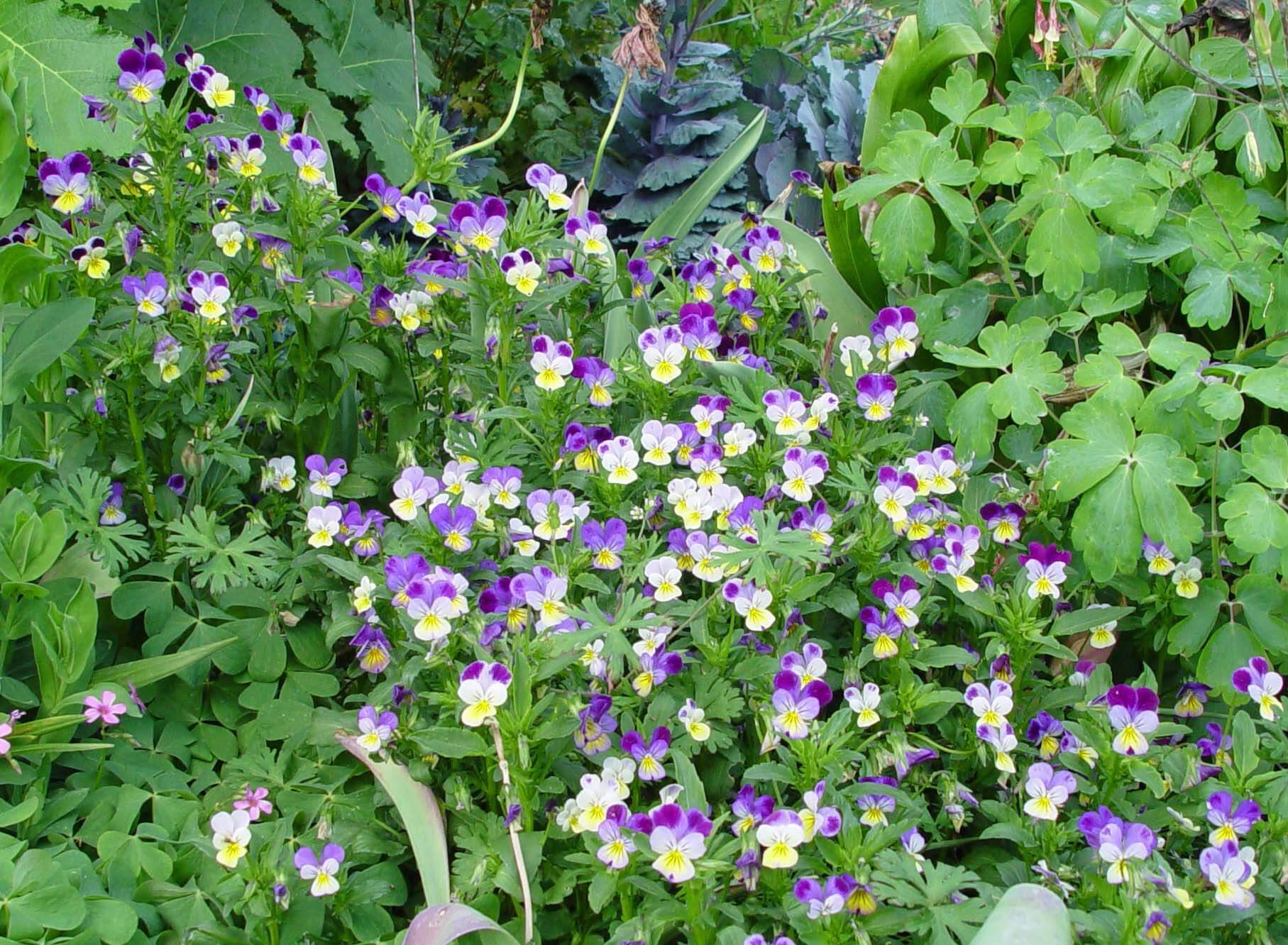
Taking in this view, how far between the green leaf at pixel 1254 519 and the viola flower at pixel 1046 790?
450mm

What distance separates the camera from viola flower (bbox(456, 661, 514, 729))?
49.2 inches

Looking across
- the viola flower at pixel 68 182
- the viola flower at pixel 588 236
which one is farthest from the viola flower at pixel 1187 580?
the viola flower at pixel 68 182

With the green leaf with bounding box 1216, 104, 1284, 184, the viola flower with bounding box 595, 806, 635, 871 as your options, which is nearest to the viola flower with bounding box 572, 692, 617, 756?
the viola flower with bounding box 595, 806, 635, 871

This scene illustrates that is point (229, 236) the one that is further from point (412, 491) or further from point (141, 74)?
point (412, 491)

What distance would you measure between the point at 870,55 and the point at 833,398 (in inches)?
102

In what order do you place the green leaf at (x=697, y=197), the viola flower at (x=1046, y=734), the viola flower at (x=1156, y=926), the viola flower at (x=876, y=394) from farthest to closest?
the green leaf at (x=697, y=197) → the viola flower at (x=876, y=394) → the viola flower at (x=1046, y=734) → the viola flower at (x=1156, y=926)

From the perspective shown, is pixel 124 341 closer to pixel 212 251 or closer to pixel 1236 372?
pixel 212 251

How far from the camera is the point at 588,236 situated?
1.86 metres

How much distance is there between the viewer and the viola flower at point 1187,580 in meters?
1.65

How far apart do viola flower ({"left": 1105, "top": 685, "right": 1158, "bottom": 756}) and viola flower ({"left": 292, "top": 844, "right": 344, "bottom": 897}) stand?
34.1 inches

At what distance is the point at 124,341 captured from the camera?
1597 mm

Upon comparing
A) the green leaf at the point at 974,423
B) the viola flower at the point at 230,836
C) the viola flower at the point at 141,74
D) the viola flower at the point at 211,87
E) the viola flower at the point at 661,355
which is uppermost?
the viola flower at the point at 141,74

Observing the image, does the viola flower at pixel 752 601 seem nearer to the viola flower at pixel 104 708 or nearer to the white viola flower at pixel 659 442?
the white viola flower at pixel 659 442

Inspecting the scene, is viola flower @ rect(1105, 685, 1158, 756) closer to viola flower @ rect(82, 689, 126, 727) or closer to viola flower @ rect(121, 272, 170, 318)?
viola flower @ rect(82, 689, 126, 727)
